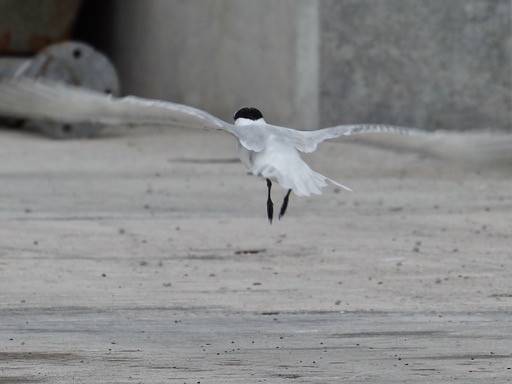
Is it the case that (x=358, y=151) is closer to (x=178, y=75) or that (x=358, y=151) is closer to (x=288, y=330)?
(x=178, y=75)

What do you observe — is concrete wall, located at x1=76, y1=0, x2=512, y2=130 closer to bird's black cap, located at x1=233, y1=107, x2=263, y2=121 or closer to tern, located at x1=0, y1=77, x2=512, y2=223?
bird's black cap, located at x1=233, y1=107, x2=263, y2=121

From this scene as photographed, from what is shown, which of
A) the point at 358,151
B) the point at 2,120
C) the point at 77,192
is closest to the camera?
the point at 77,192

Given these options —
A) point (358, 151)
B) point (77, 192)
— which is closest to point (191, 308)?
point (77, 192)

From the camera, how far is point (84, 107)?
276 inches

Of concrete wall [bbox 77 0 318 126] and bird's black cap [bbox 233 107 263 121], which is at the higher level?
concrete wall [bbox 77 0 318 126]

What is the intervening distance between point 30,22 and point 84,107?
32.2 feet

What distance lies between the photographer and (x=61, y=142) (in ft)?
47.8

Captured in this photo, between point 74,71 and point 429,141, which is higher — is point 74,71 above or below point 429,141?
above

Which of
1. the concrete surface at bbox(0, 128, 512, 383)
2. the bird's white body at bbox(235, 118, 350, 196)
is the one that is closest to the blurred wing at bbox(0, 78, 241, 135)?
the bird's white body at bbox(235, 118, 350, 196)

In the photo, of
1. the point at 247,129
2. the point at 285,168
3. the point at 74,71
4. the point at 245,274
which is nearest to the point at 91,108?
the point at 247,129

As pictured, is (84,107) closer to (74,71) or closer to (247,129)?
(247,129)

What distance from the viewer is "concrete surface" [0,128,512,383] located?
227 inches

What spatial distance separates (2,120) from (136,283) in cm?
865

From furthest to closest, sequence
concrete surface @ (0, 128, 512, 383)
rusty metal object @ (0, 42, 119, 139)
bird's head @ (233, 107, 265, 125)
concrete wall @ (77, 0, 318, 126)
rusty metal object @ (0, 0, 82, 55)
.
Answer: rusty metal object @ (0, 0, 82, 55) < rusty metal object @ (0, 42, 119, 139) < concrete wall @ (77, 0, 318, 126) < bird's head @ (233, 107, 265, 125) < concrete surface @ (0, 128, 512, 383)
